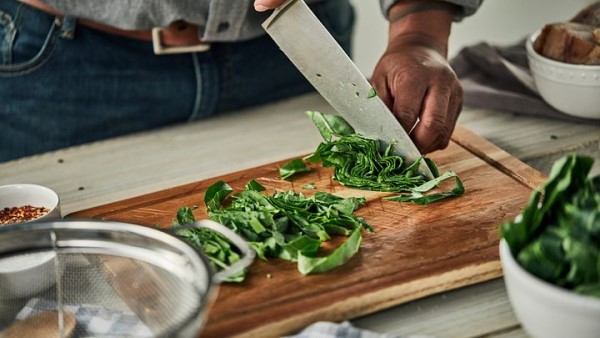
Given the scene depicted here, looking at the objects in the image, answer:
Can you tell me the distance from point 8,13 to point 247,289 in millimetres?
1068

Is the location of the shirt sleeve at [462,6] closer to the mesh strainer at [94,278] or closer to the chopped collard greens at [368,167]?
the chopped collard greens at [368,167]

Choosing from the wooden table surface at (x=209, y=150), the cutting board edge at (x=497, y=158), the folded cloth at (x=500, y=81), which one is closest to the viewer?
the cutting board edge at (x=497, y=158)

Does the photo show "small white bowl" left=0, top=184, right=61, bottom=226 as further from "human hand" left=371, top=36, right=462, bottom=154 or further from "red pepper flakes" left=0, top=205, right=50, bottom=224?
"human hand" left=371, top=36, right=462, bottom=154

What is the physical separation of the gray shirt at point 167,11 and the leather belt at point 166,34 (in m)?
0.06

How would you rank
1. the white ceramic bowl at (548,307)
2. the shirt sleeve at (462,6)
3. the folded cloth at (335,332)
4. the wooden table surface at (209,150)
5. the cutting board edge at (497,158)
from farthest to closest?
the shirt sleeve at (462,6)
the wooden table surface at (209,150)
the cutting board edge at (497,158)
the folded cloth at (335,332)
the white ceramic bowl at (548,307)

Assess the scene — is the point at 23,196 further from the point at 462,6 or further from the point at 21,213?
the point at 462,6

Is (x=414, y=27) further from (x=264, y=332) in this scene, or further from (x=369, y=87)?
(x=264, y=332)

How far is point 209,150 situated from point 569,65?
2.62 ft

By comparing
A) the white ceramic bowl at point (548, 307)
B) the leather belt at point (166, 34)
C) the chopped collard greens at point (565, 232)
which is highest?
the leather belt at point (166, 34)

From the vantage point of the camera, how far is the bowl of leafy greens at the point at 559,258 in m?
1.08

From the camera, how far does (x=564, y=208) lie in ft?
3.87

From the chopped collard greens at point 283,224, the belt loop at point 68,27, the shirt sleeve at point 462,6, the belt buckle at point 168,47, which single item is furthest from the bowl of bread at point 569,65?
the belt loop at point 68,27

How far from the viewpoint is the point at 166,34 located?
6.57 ft

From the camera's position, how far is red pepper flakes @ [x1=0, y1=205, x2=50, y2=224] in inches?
58.8
